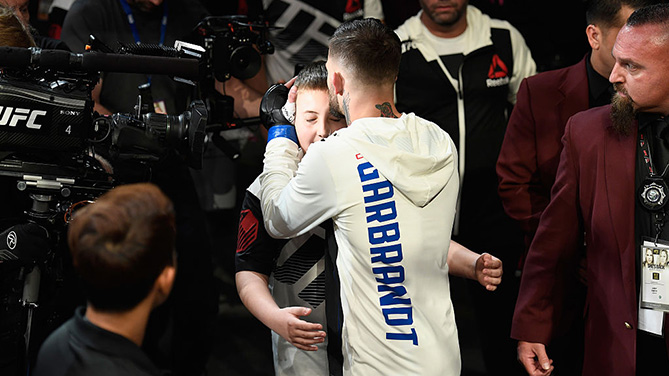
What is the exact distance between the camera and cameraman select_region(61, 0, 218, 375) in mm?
3791

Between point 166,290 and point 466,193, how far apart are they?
265 centimetres

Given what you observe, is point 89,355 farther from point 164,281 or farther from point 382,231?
point 382,231

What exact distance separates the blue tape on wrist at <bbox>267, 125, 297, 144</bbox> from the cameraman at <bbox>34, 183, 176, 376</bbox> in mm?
653

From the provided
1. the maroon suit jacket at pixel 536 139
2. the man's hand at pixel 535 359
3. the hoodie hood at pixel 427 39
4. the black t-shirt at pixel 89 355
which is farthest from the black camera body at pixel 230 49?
the black t-shirt at pixel 89 355

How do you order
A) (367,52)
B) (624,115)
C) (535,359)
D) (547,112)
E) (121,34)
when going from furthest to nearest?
(121,34) → (547,112) → (535,359) → (624,115) → (367,52)

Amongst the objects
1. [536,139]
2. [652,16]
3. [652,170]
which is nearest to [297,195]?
[652,170]

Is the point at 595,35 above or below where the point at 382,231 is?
above

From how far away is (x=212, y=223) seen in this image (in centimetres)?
448

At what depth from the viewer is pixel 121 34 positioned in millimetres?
3830

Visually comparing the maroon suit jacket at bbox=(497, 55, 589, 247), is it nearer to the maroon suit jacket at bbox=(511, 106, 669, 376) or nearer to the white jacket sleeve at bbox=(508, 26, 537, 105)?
the maroon suit jacket at bbox=(511, 106, 669, 376)

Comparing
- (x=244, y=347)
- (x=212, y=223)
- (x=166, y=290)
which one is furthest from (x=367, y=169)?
(x=212, y=223)

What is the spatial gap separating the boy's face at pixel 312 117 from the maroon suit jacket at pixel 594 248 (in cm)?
86

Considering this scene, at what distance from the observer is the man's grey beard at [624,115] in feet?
8.15

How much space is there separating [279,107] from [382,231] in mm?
577
